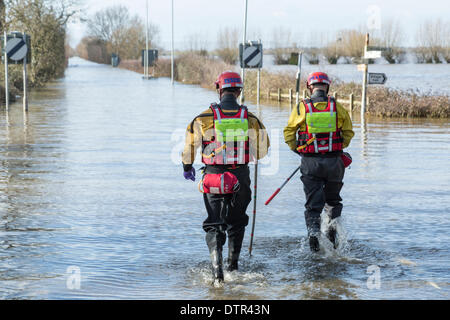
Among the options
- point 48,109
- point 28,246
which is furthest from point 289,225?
point 48,109

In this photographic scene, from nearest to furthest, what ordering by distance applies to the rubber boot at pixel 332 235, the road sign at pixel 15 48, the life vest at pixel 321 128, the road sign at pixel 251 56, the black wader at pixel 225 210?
the black wader at pixel 225 210
the life vest at pixel 321 128
the rubber boot at pixel 332 235
the road sign at pixel 15 48
the road sign at pixel 251 56

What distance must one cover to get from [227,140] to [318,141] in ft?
3.93

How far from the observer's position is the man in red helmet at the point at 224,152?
6.60 m

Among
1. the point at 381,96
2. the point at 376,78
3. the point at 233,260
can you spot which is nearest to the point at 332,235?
the point at 233,260

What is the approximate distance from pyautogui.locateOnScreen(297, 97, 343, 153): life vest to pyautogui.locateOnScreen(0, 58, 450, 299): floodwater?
2.91 ft

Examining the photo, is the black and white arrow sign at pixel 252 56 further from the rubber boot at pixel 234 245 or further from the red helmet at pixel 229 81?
the rubber boot at pixel 234 245

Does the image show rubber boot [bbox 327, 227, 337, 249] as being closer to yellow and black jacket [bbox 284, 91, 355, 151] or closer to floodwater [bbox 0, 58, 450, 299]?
floodwater [bbox 0, 58, 450, 299]

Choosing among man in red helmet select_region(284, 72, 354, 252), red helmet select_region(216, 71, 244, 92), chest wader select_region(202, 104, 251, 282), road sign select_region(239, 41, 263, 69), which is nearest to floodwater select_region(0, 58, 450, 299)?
chest wader select_region(202, 104, 251, 282)

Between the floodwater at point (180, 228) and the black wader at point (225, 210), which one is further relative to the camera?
the black wader at point (225, 210)

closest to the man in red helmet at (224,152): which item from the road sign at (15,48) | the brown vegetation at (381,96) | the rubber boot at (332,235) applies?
the rubber boot at (332,235)

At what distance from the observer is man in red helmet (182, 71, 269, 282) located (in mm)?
6602

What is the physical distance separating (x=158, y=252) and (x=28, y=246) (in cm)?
129

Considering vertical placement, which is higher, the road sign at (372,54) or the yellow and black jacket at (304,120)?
A: the road sign at (372,54)

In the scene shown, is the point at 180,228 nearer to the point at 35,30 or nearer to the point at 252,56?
the point at 252,56
